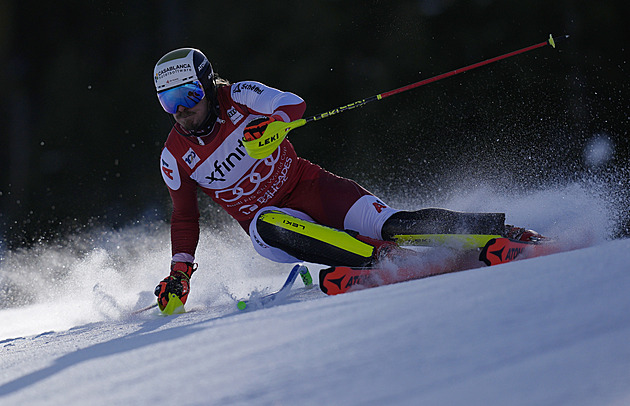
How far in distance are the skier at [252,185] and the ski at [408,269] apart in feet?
0.54

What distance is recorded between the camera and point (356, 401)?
682 mm

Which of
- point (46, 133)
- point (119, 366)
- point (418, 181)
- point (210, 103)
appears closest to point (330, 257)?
point (210, 103)

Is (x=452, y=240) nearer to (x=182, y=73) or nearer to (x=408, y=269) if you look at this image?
(x=408, y=269)

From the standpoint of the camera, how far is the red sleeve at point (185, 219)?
8.04 ft

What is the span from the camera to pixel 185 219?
2486mm

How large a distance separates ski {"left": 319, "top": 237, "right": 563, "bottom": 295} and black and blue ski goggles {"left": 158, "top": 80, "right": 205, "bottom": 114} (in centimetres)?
92

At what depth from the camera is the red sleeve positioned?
2.45 meters

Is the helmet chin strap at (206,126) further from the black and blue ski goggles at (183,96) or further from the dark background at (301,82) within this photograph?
the dark background at (301,82)

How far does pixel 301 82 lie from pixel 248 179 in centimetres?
364

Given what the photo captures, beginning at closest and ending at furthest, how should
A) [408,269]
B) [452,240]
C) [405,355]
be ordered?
[405,355] < [408,269] < [452,240]

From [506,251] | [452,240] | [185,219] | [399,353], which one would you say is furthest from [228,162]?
[399,353]

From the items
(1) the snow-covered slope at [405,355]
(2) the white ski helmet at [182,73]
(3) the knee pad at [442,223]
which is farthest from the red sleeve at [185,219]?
(1) the snow-covered slope at [405,355]

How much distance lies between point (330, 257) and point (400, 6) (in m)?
4.70

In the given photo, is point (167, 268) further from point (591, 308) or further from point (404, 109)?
point (591, 308)
